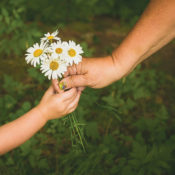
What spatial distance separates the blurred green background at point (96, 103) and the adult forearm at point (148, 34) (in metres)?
0.32

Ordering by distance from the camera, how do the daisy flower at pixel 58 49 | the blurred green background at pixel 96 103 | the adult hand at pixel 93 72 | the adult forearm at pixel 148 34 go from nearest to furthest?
the daisy flower at pixel 58 49 < the adult forearm at pixel 148 34 < the adult hand at pixel 93 72 < the blurred green background at pixel 96 103

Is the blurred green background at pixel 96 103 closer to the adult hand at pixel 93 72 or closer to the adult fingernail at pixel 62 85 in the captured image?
the adult hand at pixel 93 72

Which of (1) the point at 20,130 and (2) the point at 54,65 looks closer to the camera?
(2) the point at 54,65

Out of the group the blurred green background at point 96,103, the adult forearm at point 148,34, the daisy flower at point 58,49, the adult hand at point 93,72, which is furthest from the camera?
the blurred green background at point 96,103

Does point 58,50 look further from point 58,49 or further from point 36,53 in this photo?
point 36,53

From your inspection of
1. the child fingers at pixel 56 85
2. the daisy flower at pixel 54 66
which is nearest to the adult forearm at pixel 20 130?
the child fingers at pixel 56 85

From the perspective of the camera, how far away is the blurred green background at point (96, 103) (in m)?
1.42

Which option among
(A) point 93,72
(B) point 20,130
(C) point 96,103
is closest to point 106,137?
(C) point 96,103

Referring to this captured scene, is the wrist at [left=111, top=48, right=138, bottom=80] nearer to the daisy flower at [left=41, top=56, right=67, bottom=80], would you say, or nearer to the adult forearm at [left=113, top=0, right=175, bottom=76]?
the adult forearm at [left=113, top=0, right=175, bottom=76]

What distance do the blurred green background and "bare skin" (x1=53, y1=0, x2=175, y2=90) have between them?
0.23 meters

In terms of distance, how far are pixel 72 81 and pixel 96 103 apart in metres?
0.29

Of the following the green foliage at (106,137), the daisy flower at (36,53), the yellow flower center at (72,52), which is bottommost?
the green foliage at (106,137)

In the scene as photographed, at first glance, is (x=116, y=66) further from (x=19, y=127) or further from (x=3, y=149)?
(x=3, y=149)

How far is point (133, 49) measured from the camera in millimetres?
1267
